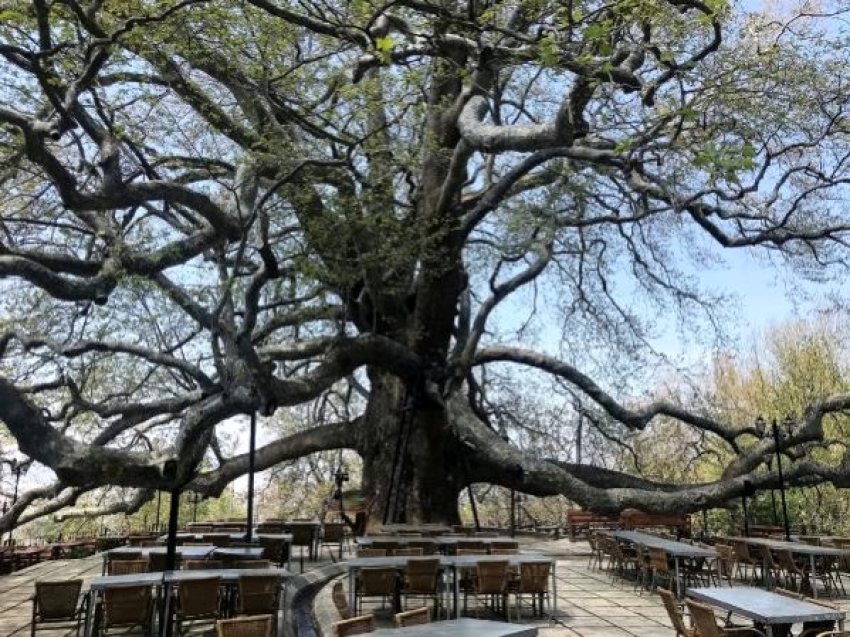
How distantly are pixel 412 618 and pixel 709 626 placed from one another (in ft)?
8.11

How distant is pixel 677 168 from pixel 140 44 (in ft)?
29.7

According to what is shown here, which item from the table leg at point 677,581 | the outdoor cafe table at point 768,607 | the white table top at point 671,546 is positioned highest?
the white table top at point 671,546

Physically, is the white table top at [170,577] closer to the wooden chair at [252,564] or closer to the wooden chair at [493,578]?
the wooden chair at [252,564]

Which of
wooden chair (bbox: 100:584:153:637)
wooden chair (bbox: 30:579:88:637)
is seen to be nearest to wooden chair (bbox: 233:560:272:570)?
wooden chair (bbox: 100:584:153:637)

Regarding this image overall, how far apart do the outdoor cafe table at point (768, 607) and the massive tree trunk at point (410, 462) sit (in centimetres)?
929

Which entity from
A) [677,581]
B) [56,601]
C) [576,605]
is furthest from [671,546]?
[56,601]

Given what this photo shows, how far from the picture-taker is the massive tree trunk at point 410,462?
15.7 meters

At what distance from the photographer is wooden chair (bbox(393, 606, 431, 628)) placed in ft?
17.5

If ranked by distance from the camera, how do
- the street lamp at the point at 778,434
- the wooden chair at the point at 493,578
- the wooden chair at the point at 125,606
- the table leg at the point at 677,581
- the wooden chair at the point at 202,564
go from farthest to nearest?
the street lamp at the point at 778,434
the table leg at the point at 677,581
the wooden chair at the point at 202,564
the wooden chair at the point at 493,578
the wooden chair at the point at 125,606

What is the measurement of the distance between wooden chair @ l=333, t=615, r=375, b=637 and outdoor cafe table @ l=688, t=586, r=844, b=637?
10.1 feet

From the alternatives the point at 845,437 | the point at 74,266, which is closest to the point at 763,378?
the point at 845,437

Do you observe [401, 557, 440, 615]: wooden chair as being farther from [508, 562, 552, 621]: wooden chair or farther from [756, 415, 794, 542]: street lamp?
[756, 415, 794, 542]: street lamp

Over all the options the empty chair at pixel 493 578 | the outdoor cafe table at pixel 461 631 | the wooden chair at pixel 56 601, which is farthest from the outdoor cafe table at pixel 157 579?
the outdoor cafe table at pixel 461 631

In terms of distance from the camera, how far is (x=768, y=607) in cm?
589
